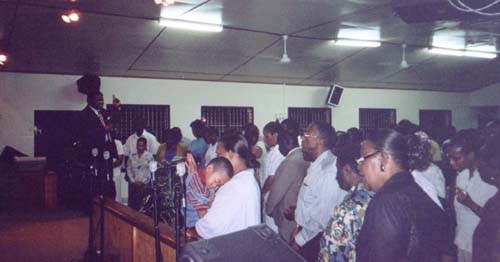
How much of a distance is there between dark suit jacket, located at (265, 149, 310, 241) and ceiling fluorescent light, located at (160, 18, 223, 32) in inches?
128

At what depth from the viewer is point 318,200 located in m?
3.11

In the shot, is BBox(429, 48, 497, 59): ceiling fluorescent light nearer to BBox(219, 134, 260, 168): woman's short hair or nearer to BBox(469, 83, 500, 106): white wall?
BBox(469, 83, 500, 106): white wall

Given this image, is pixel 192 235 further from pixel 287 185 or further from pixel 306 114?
pixel 306 114

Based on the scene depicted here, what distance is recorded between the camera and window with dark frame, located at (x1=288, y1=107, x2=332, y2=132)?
36.3 ft

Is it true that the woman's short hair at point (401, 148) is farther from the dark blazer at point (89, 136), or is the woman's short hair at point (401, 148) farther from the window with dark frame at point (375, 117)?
the window with dark frame at point (375, 117)

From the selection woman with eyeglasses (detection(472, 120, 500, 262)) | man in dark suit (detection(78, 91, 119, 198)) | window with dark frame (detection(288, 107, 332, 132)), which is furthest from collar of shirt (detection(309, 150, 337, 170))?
window with dark frame (detection(288, 107, 332, 132))

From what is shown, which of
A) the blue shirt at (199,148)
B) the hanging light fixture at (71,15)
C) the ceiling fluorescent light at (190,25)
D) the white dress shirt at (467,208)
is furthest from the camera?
the blue shirt at (199,148)

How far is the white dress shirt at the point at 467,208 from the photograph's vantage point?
316 centimetres

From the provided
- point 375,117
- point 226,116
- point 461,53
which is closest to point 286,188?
point 226,116

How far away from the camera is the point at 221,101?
33.3ft

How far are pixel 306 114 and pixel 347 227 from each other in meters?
9.15

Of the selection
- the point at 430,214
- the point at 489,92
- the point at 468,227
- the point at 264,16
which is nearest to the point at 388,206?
the point at 430,214

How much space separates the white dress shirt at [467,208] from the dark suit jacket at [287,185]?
130 cm

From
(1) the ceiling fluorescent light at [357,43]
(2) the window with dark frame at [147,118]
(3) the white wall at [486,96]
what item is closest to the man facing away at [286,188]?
(1) the ceiling fluorescent light at [357,43]
